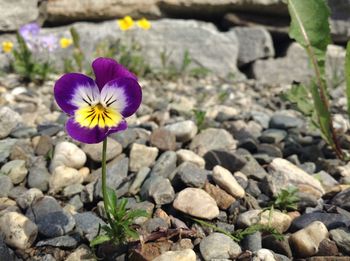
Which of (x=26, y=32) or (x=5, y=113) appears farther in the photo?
(x=26, y=32)

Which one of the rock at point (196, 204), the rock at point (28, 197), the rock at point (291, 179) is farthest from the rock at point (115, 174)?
the rock at point (291, 179)

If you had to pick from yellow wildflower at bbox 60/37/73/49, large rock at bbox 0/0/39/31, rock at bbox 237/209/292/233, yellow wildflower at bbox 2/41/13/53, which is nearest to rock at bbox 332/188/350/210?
rock at bbox 237/209/292/233

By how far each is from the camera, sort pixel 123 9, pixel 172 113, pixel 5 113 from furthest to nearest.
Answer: pixel 123 9 < pixel 172 113 < pixel 5 113

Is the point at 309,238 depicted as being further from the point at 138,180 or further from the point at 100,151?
the point at 100,151

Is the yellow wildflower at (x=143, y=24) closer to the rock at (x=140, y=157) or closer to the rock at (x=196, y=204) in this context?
the rock at (x=140, y=157)

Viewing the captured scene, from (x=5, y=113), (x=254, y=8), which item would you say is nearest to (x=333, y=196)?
(x=5, y=113)

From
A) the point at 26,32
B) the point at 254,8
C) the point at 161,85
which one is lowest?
the point at 161,85

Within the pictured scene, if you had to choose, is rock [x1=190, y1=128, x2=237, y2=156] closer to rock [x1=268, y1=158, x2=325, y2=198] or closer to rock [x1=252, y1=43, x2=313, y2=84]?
rock [x1=268, y1=158, x2=325, y2=198]

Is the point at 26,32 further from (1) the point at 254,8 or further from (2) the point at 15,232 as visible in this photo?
(2) the point at 15,232
